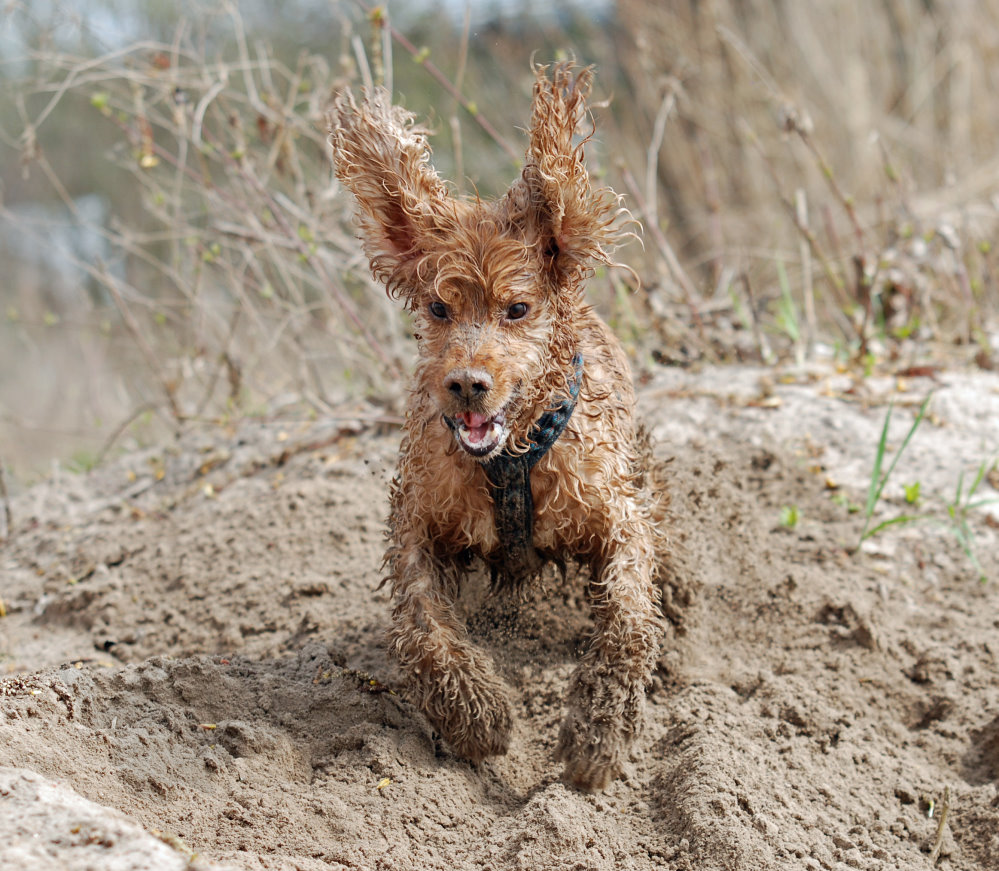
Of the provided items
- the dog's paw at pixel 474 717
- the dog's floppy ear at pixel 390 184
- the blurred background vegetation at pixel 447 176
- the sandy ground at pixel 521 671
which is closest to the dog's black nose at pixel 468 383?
the dog's floppy ear at pixel 390 184

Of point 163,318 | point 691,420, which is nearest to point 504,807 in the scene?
point 691,420

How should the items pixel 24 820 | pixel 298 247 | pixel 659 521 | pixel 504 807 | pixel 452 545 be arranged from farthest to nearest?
pixel 298 247, pixel 659 521, pixel 452 545, pixel 504 807, pixel 24 820

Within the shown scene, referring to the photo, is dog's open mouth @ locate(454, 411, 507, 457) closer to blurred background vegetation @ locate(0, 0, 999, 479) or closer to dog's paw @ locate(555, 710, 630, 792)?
blurred background vegetation @ locate(0, 0, 999, 479)

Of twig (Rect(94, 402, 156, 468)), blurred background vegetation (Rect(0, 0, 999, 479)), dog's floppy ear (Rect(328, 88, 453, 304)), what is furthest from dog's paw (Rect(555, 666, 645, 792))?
twig (Rect(94, 402, 156, 468))

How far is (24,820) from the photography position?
95.6 inches

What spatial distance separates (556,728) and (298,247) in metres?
3.39

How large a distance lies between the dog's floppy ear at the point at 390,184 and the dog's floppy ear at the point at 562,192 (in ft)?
1.04

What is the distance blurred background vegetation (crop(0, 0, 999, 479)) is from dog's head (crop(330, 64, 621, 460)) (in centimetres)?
25

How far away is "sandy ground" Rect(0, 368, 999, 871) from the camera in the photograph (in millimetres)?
3092

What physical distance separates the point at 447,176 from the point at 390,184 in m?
0.72

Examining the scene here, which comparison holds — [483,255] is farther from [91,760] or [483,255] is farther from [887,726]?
[887,726]

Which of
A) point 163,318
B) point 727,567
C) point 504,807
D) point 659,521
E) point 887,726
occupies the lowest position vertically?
point 504,807

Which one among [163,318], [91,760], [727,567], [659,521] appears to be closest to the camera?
[91,760]

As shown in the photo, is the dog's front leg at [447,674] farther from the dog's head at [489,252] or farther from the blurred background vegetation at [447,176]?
the blurred background vegetation at [447,176]
